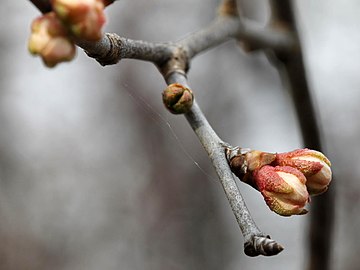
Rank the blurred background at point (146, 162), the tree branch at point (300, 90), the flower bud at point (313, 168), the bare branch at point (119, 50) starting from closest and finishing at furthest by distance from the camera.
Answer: the bare branch at point (119, 50)
the flower bud at point (313, 168)
the tree branch at point (300, 90)
the blurred background at point (146, 162)

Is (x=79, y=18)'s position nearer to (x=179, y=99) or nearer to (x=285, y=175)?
(x=179, y=99)

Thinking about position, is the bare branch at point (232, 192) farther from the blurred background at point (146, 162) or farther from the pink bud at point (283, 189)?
the blurred background at point (146, 162)

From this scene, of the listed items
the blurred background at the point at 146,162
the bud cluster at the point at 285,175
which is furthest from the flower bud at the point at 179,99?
the blurred background at the point at 146,162

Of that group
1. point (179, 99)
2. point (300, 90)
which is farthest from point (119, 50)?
point (300, 90)

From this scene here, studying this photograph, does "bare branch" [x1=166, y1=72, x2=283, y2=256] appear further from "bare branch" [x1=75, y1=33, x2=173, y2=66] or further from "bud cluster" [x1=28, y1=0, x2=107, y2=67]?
"bud cluster" [x1=28, y1=0, x2=107, y2=67]

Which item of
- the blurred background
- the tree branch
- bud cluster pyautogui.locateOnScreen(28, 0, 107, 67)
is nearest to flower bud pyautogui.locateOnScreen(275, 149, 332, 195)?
bud cluster pyautogui.locateOnScreen(28, 0, 107, 67)

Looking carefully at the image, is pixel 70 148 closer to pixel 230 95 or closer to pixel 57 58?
pixel 230 95
